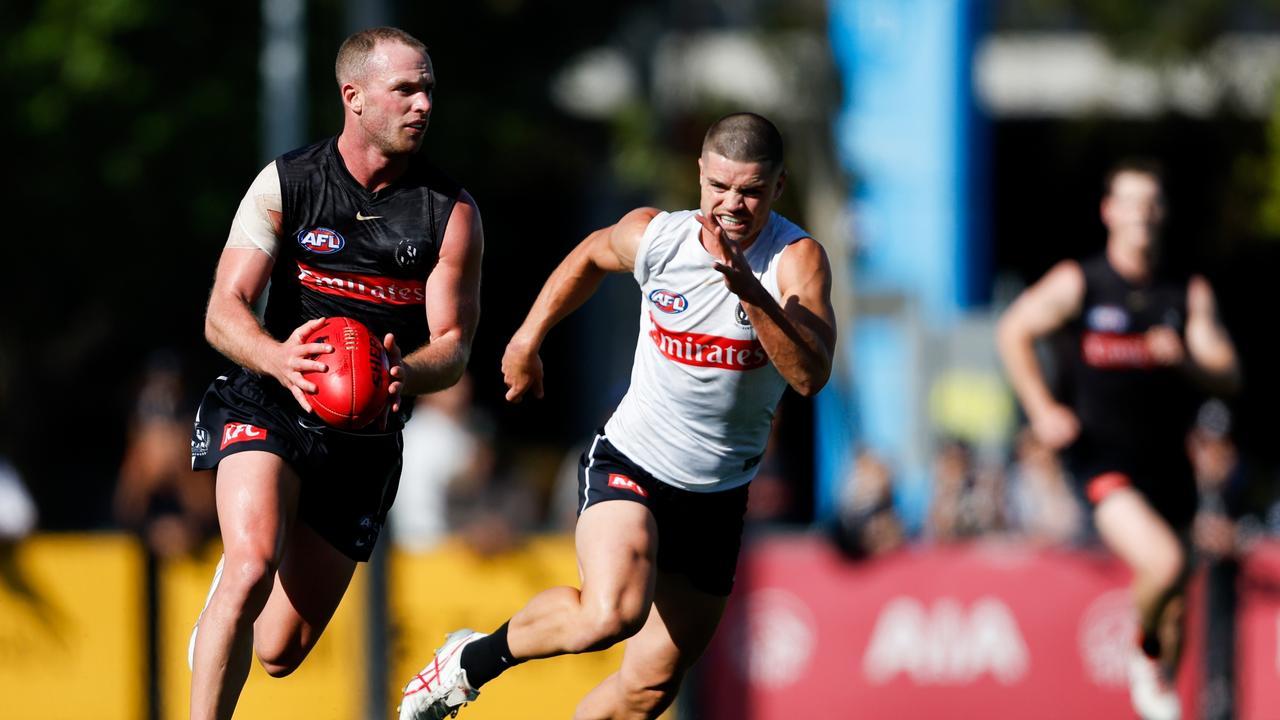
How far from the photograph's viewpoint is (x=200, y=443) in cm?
707

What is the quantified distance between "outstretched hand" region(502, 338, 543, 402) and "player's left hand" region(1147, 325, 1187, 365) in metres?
4.08

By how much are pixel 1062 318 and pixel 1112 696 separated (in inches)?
133

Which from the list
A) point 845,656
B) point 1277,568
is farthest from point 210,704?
point 1277,568

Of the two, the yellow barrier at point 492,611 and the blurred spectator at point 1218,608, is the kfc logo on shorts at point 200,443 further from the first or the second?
the blurred spectator at point 1218,608

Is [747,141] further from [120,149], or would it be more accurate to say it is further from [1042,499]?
[120,149]

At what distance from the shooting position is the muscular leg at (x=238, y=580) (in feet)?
21.6

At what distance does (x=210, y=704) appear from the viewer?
6594mm

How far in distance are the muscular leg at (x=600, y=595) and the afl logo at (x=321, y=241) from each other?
4.61 ft

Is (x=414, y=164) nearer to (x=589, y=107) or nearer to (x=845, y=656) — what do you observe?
(x=845, y=656)

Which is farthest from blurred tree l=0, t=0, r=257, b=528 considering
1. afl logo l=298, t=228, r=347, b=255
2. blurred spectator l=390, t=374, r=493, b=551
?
afl logo l=298, t=228, r=347, b=255

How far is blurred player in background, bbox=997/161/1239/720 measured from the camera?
10.1 meters

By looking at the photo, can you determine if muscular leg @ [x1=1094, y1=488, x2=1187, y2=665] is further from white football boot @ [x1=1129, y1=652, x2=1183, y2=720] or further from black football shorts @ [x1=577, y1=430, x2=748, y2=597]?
black football shorts @ [x1=577, y1=430, x2=748, y2=597]

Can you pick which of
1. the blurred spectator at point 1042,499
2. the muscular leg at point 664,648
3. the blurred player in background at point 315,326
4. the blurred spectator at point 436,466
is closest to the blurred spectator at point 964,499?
the blurred spectator at point 1042,499

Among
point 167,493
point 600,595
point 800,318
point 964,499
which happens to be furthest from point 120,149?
point 800,318
